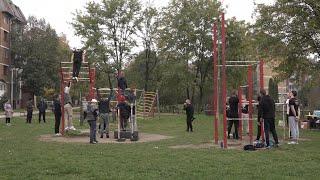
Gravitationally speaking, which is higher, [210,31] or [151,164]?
[210,31]

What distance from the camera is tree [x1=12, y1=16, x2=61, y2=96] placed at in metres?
73.5

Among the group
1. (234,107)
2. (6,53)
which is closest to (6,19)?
(6,53)

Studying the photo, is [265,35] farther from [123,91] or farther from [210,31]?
[210,31]

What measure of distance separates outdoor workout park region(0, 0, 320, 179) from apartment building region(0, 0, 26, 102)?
304 cm

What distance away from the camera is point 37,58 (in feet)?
242

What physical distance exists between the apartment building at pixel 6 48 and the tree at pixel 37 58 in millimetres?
1095

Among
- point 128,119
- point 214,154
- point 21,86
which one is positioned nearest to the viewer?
point 214,154

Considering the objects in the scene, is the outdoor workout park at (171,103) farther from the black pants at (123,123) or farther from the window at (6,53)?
the window at (6,53)

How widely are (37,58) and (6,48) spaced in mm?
6727

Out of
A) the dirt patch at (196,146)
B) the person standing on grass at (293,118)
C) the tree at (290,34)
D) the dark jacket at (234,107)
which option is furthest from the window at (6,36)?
the person standing on grass at (293,118)

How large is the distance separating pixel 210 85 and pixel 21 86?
3328cm

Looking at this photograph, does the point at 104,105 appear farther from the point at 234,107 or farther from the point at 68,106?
the point at 234,107

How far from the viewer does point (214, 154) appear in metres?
14.0

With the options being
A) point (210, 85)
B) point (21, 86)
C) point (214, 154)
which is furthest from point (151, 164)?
point (21, 86)
